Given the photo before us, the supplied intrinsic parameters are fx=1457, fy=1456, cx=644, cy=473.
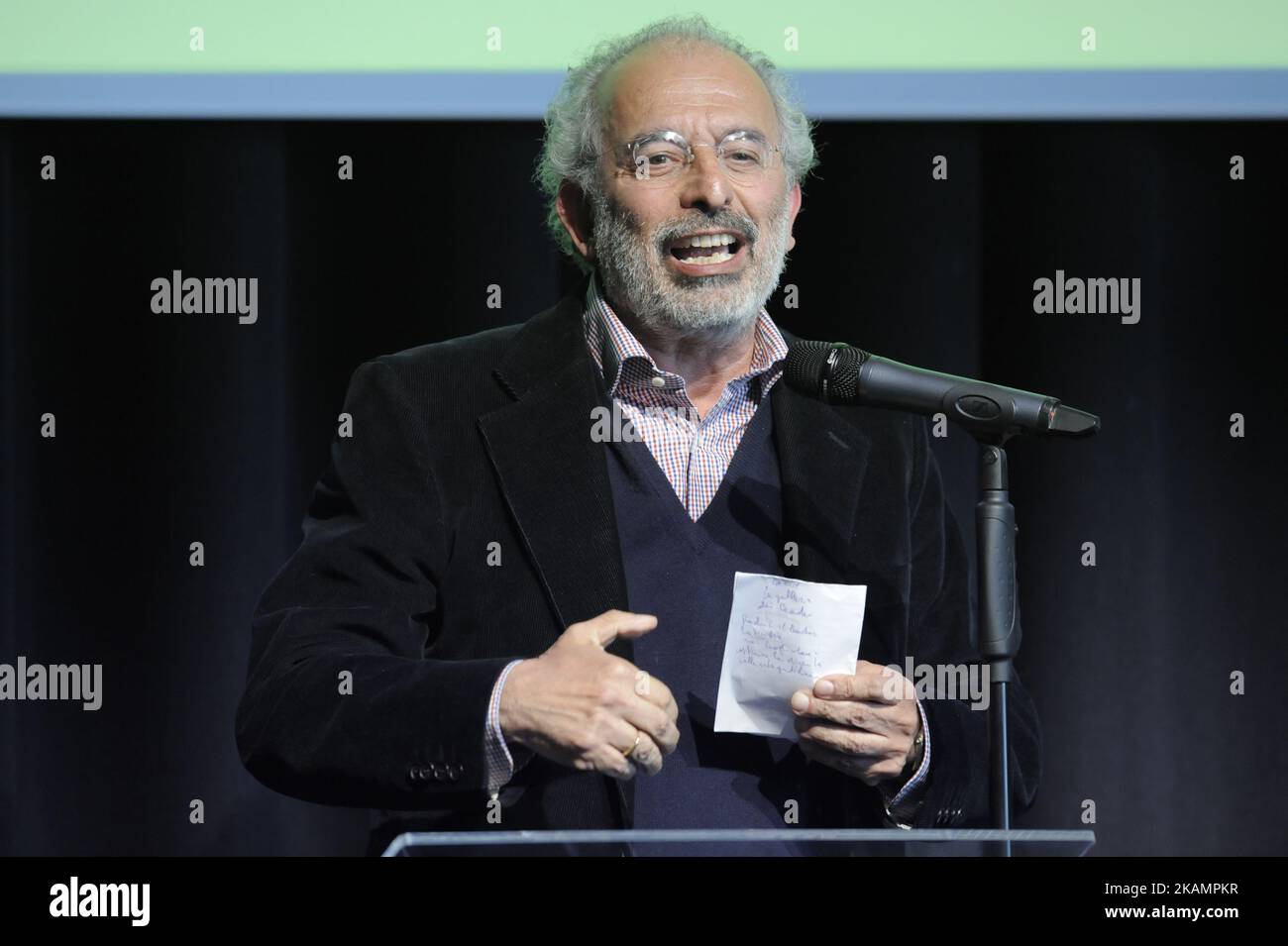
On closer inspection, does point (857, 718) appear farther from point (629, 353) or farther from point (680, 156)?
point (680, 156)

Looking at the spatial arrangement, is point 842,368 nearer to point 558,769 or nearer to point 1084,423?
point 1084,423

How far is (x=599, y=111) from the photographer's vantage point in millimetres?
2266

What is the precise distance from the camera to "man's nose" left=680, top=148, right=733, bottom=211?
2.10m

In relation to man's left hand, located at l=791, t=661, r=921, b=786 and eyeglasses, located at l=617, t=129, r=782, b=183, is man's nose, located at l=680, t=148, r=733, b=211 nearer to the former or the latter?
eyeglasses, located at l=617, t=129, r=782, b=183

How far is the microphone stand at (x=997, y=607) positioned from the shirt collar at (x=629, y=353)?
2.08 ft

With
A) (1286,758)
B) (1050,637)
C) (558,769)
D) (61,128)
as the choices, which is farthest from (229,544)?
(1286,758)

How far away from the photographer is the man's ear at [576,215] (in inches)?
92.2

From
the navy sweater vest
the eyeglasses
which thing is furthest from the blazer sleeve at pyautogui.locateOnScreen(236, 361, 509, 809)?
the eyeglasses

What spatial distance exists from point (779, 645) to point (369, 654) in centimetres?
51

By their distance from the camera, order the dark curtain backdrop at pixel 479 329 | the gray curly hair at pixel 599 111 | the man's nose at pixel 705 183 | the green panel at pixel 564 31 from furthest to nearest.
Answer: the dark curtain backdrop at pixel 479 329 < the green panel at pixel 564 31 < the gray curly hair at pixel 599 111 < the man's nose at pixel 705 183

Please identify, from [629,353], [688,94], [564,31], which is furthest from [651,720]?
[564,31]

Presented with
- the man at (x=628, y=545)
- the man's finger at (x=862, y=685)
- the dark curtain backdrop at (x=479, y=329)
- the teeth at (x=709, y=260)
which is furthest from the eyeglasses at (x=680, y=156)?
the dark curtain backdrop at (x=479, y=329)

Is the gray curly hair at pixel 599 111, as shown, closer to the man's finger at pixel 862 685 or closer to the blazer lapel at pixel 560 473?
the blazer lapel at pixel 560 473

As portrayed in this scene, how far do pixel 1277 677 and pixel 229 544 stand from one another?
2.40 meters
